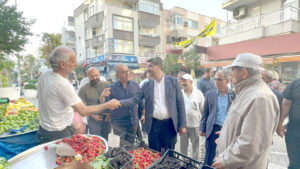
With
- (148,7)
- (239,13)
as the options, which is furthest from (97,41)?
(239,13)

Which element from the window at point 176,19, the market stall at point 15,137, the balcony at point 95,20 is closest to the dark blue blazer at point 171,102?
the market stall at point 15,137

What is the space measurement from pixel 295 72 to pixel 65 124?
43.4 ft

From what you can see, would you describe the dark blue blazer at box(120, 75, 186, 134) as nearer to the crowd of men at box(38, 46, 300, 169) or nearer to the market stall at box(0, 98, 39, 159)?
the crowd of men at box(38, 46, 300, 169)

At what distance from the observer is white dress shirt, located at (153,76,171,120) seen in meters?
2.78

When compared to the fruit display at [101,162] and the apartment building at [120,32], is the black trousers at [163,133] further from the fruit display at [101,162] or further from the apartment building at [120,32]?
the apartment building at [120,32]

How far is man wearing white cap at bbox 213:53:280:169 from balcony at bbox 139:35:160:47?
23.0 metres

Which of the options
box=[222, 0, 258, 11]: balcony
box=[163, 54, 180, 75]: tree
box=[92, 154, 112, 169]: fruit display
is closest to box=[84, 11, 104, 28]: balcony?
box=[163, 54, 180, 75]: tree

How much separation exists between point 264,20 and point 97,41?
1973 cm

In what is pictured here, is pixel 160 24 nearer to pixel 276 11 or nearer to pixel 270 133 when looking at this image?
pixel 276 11

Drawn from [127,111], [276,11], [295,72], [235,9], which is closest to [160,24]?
[235,9]

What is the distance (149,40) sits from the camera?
24297 millimetres

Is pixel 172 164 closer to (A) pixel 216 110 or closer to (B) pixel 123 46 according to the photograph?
(A) pixel 216 110

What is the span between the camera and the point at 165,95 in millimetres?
2809

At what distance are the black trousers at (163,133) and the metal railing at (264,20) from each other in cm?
1261
